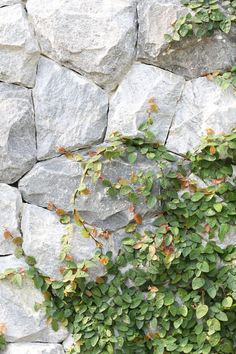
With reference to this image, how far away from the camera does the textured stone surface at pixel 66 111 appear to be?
2.34m

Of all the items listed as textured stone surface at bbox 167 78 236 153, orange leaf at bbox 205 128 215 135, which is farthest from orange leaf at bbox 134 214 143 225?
orange leaf at bbox 205 128 215 135

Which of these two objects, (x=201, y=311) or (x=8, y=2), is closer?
(x=201, y=311)

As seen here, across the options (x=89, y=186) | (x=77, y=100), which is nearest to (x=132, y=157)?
(x=89, y=186)

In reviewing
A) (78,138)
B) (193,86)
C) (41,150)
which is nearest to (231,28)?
(193,86)

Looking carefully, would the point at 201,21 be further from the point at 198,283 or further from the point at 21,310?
the point at 21,310

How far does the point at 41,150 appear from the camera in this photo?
2.36 metres

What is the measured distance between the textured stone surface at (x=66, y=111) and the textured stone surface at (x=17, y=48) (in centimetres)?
6

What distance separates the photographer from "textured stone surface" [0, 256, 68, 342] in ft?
7.77

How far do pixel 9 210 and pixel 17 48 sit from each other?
64 centimetres

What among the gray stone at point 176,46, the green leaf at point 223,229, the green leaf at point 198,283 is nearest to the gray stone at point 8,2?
the gray stone at point 176,46

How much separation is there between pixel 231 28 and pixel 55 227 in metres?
1.04

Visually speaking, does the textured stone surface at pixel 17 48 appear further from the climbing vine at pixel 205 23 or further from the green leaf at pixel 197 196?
the green leaf at pixel 197 196

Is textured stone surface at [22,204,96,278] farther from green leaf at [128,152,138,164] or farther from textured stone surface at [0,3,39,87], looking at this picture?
textured stone surface at [0,3,39,87]

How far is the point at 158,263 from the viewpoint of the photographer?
229cm
